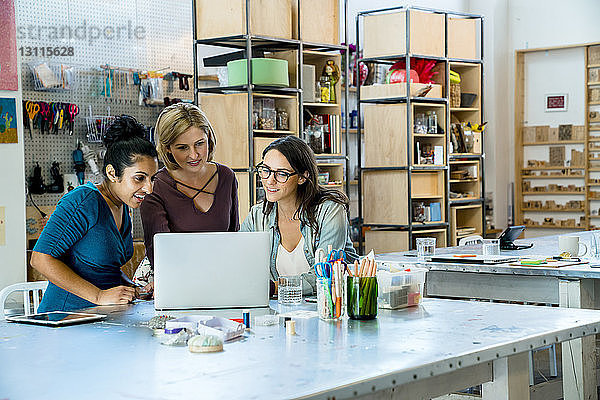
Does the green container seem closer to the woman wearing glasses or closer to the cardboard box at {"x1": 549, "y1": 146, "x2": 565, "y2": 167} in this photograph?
the woman wearing glasses

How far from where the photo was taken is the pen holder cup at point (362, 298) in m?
2.55

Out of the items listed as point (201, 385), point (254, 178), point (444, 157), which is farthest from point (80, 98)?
point (201, 385)

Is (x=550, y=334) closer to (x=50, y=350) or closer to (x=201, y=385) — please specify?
(x=201, y=385)

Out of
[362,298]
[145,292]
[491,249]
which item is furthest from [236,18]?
[362,298]

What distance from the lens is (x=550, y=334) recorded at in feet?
7.67

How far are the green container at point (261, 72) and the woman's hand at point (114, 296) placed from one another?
3.56 meters

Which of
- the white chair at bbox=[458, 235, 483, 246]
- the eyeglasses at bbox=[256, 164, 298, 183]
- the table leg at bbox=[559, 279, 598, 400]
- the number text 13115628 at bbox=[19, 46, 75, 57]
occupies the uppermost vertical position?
the number text 13115628 at bbox=[19, 46, 75, 57]

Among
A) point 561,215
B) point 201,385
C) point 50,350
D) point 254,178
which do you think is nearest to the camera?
point 201,385

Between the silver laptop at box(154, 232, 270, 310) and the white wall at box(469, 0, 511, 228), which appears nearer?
the silver laptop at box(154, 232, 270, 310)

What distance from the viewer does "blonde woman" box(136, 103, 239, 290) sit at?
354 cm

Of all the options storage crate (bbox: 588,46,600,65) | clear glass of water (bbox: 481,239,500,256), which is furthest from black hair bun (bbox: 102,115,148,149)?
storage crate (bbox: 588,46,600,65)

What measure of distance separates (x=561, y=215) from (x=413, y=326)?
8171 mm

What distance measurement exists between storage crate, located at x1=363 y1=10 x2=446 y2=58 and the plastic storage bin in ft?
17.1

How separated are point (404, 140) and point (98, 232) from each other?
16.9 feet
